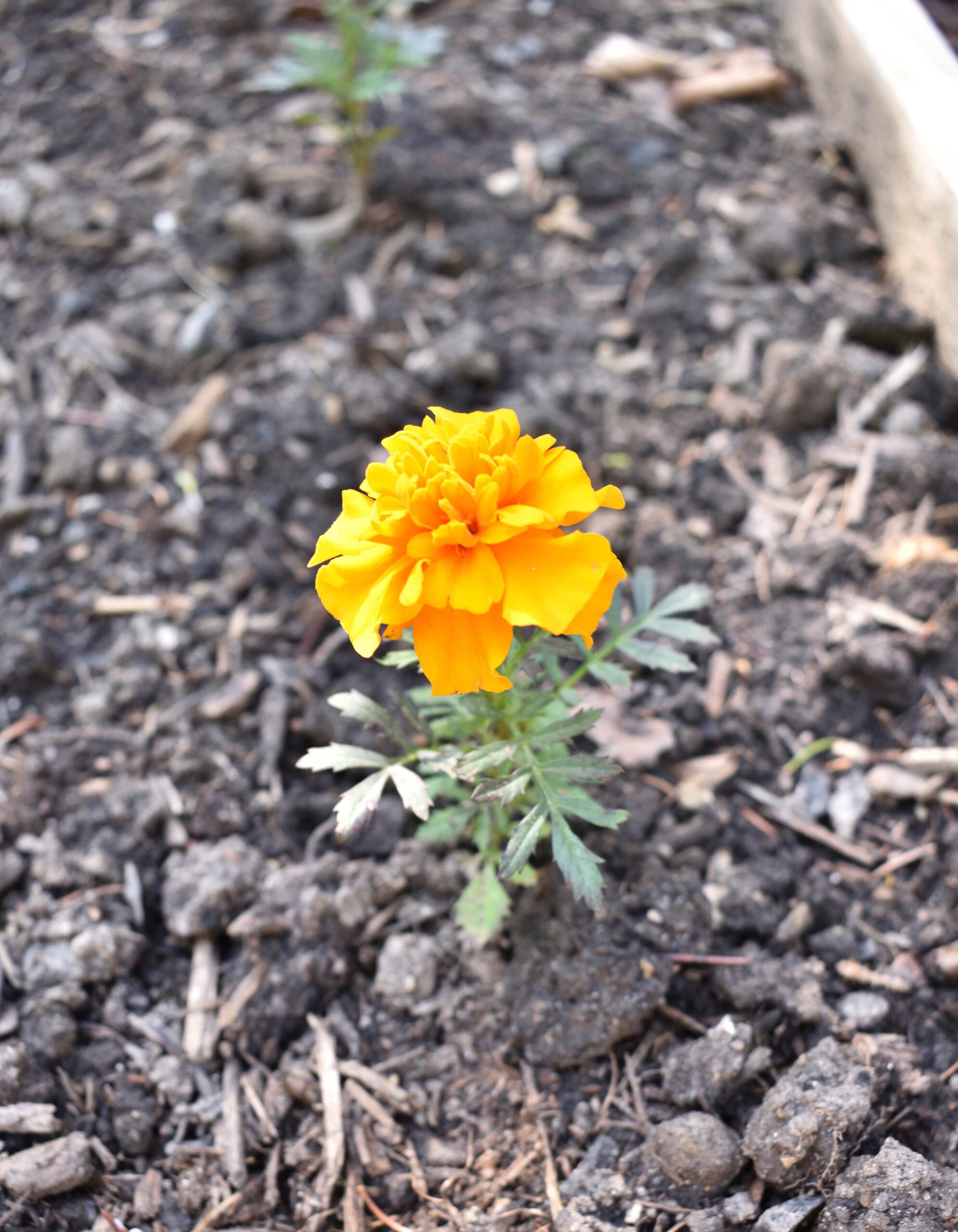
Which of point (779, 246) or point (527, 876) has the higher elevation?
point (779, 246)

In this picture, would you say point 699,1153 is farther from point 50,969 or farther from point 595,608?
point 50,969

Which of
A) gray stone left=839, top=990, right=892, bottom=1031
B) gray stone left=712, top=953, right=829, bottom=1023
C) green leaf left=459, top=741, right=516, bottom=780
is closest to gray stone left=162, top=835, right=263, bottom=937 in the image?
green leaf left=459, top=741, right=516, bottom=780

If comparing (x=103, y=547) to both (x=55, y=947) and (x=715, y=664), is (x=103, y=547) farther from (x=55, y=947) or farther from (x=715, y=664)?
(x=715, y=664)

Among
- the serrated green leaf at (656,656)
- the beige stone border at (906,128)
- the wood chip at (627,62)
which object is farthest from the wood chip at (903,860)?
the wood chip at (627,62)

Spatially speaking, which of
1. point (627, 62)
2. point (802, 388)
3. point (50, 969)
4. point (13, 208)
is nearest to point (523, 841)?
point (50, 969)

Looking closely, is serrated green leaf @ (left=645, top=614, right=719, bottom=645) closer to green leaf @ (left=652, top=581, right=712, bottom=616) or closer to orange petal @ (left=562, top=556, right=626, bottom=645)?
green leaf @ (left=652, top=581, right=712, bottom=616)

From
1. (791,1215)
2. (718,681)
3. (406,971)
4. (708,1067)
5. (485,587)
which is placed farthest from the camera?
(718,681)

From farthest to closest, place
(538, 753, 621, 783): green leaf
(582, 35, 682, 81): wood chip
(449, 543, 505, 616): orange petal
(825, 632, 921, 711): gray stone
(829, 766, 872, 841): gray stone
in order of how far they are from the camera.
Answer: (582, 35, 682, 81): wood chip → (825, 632, 921, 711): gray stone → (829, 766, 872, 841): gray stone → (538, 753, 621, 783): green leaf → (449, 543, 505, 616): orange petal
